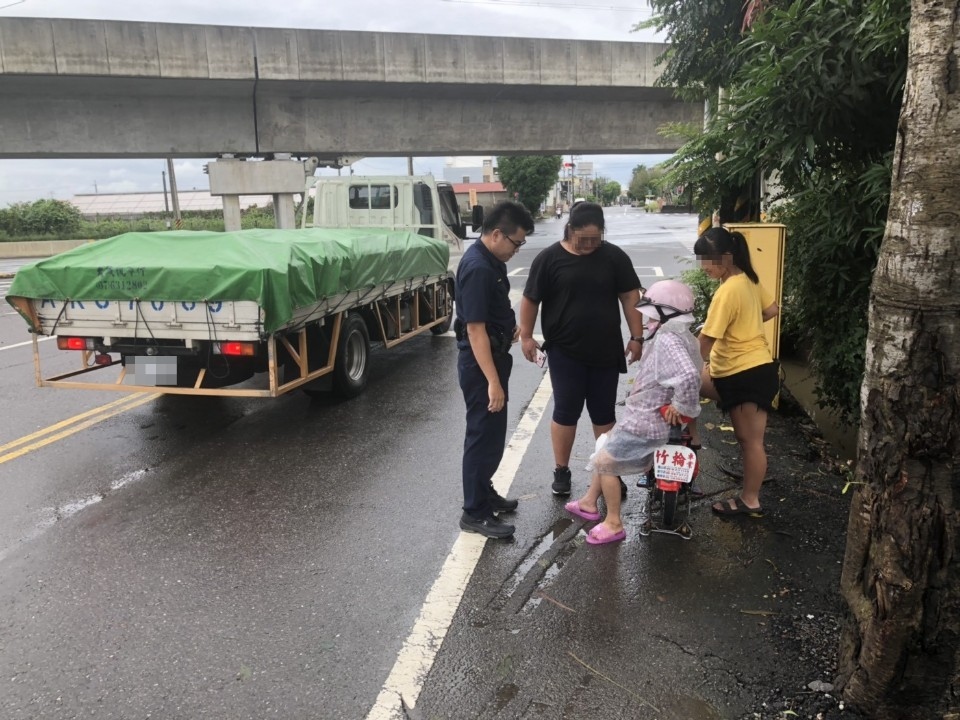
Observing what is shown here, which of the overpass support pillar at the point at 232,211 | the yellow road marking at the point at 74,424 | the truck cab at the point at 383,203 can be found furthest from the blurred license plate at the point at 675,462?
the overpass support pillar at the point at 232,211

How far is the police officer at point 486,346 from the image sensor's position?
3.86m

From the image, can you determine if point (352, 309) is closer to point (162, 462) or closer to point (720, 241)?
point (162, 462)

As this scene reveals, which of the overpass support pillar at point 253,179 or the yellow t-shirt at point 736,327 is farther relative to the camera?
the overpass support pillar at point 253,179

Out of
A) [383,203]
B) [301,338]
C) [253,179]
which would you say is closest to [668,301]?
[301,338]

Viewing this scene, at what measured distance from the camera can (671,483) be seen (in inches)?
153

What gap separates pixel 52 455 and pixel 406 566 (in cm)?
328

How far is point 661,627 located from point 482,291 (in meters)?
1.82

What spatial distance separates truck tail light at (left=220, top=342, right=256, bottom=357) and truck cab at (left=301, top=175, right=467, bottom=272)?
6190 mm

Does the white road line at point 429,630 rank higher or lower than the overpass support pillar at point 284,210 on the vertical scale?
lower

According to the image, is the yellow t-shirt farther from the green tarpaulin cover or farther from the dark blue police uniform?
the green tarpaulin cover

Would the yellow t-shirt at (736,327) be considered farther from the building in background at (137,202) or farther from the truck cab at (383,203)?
the building in background at (137,202)

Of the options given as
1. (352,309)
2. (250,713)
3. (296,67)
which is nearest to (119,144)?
(296,67)

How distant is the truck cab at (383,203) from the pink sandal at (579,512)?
24.8ft

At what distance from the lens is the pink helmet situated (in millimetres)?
3725
